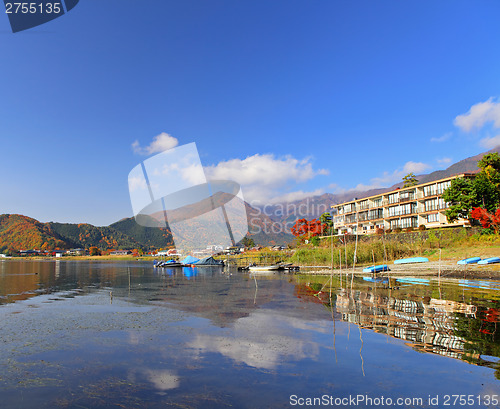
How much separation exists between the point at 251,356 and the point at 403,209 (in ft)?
245

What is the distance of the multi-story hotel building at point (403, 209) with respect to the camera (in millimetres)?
67625

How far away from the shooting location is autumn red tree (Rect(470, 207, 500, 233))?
47156 mm

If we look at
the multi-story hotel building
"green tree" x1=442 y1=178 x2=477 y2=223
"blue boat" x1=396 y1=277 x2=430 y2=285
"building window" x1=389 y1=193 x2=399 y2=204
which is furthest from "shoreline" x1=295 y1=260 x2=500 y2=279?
"building window" x1=389 y1=193 x2=399 y2=204

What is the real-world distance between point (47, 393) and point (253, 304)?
50.7 feet

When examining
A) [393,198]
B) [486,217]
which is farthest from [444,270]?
[393,198]

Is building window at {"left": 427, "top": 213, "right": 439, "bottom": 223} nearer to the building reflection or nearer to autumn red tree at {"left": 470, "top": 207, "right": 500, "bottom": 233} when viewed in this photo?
autumn red tree at {"left": 470, "top": 207, "right": 500, "bottom": 233}

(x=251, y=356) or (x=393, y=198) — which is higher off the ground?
(x=393, y=198)

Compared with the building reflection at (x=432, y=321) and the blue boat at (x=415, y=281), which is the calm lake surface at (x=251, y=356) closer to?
the building reflection at (x=432, y=321)

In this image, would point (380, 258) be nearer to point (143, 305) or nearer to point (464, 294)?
point (464, 294)

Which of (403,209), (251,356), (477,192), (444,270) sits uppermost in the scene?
(477,192)

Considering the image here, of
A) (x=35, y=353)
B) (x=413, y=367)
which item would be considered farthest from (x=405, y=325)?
(x=35, y=353)

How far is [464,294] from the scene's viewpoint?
78.6 feet

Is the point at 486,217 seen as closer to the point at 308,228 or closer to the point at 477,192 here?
the point at 477,192

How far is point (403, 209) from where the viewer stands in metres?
76.4
